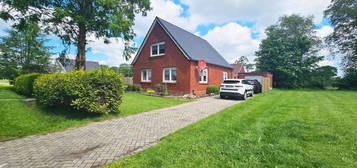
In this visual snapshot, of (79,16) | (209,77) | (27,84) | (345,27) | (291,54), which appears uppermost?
(345,27)

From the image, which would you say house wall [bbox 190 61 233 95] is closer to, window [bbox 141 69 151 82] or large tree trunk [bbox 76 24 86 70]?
Result: window [bbox 141 69 151 82]

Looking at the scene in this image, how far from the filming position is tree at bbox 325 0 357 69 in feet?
80.7

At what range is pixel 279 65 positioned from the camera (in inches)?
1127

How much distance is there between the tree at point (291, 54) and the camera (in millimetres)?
27984

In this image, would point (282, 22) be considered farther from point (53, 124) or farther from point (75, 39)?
Answer: point (53, 124)

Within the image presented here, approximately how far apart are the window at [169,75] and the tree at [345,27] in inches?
1284

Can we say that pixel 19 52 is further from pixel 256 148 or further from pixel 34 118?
pixel 256 148

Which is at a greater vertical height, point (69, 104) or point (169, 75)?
point (169, 75)

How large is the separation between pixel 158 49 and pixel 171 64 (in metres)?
2.73

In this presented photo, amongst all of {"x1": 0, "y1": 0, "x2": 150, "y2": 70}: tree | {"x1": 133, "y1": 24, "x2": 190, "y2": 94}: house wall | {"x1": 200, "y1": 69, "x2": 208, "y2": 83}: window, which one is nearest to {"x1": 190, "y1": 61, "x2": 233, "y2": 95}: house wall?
{"x1": 200, "y1": 69, "x2": 208, "y2": 83}: window

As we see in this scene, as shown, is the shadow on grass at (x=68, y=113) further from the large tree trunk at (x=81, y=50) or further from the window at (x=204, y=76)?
the window at (x=204, y=76)

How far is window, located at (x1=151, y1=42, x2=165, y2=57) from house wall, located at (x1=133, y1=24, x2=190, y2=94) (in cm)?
40

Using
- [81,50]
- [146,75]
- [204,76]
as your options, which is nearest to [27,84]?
[81,50]

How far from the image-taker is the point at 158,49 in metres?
16.0
